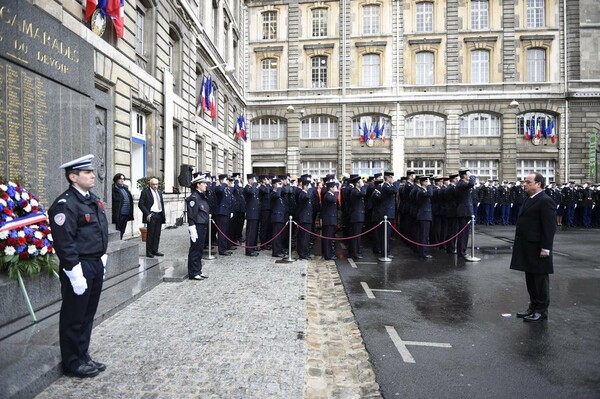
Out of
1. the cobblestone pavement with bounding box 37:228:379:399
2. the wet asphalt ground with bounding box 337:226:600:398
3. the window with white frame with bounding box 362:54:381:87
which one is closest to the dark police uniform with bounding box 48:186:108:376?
the cobblestone pavement with bounding box 37:228:379:399

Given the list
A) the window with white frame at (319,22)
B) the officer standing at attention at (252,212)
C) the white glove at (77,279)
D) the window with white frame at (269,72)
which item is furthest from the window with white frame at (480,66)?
the white glove at (77,279)

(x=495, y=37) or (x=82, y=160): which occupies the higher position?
(x=495, y=37)

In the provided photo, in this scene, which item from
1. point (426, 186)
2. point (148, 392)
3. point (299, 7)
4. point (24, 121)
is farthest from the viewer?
point (299, 7)

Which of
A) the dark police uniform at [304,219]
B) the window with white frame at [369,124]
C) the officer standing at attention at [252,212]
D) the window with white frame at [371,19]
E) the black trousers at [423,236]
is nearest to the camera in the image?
the dark police uniform at [304,219]

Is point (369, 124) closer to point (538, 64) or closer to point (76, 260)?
point (538, 64)

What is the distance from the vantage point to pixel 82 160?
13.0ft

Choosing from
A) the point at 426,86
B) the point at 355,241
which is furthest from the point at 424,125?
the point at 355,241

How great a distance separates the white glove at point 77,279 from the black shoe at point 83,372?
0.73m

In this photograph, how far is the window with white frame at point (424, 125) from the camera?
32.1 meters

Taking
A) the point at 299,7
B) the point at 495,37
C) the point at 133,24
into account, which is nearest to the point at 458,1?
the point at 495,37

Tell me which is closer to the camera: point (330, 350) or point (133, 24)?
point (330, 350)

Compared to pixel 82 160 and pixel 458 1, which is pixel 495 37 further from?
pixel 82 160

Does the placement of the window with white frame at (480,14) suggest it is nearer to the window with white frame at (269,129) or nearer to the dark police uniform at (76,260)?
the window with white frame at (269,129)

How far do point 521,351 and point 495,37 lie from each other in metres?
32.7
